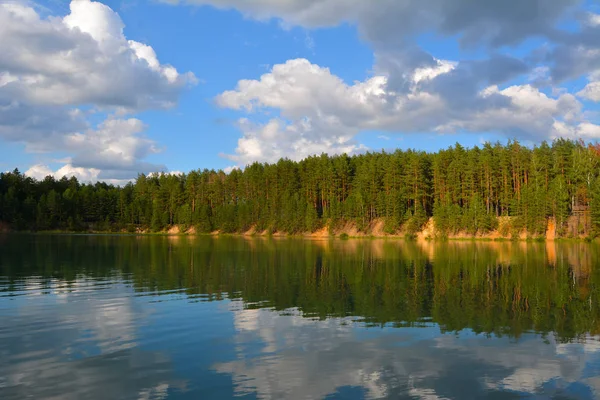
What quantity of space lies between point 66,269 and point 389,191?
96809mm

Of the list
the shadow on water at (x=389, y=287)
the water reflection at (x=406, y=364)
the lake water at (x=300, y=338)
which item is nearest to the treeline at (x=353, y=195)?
the shadow on water at (x=389, y=287)

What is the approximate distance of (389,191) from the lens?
127250mm

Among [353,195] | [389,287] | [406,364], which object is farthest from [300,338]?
[353,195]

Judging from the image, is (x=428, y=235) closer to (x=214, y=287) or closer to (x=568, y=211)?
(x=568, y=211)

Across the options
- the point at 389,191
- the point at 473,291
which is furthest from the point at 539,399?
the point at 389,191

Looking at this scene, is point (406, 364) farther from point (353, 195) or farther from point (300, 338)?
point (353, 195)

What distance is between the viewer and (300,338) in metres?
17.8

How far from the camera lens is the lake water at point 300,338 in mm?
12883

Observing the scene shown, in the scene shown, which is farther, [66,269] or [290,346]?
[66,269]

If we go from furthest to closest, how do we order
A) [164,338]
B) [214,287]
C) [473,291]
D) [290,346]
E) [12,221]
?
[12,221]
[214,287]
[473,291]
[164,338]
[290,346]

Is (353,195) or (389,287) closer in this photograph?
(389,287)

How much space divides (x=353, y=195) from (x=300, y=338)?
111198 mm

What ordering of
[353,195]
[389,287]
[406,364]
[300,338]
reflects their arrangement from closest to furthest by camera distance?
1. [406,364]
2. [300,338]
3. [389,287]
4. [353,195]

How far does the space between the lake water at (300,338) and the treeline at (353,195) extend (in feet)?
253
